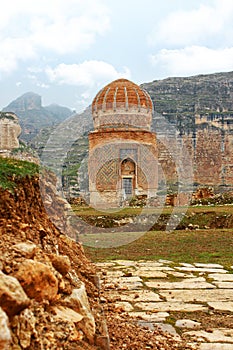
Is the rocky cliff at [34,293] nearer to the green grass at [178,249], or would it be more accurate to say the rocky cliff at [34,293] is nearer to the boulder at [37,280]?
the boulder at [37,280]

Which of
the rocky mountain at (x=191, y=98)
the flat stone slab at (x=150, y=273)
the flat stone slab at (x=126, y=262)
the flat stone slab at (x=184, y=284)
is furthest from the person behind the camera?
the rocky mountain at (x=191, y=98)

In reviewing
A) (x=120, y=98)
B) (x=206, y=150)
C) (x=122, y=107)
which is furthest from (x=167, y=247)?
(x=206, y=150)

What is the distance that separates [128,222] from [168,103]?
57.6 m

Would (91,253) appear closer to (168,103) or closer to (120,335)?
(120,335)

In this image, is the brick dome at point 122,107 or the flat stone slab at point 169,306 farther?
the brick dome at point 122,107

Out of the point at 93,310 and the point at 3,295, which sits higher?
the point at 3,295

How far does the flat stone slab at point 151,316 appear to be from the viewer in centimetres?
374

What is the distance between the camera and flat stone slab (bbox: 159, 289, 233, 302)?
180 inches

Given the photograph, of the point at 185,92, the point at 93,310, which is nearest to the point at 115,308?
the point at 93,310

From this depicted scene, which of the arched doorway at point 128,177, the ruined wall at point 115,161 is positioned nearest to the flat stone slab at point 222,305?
the ruined wall at point 115,161

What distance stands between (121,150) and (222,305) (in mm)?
17784

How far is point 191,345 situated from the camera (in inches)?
119

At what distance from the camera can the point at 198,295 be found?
4.75 m

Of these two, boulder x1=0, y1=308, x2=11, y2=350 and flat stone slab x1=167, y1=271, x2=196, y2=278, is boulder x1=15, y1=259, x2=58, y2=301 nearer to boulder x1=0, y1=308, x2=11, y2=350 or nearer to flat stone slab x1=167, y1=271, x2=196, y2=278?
boulder x1=0, y1=308, x2=11, y2=350
